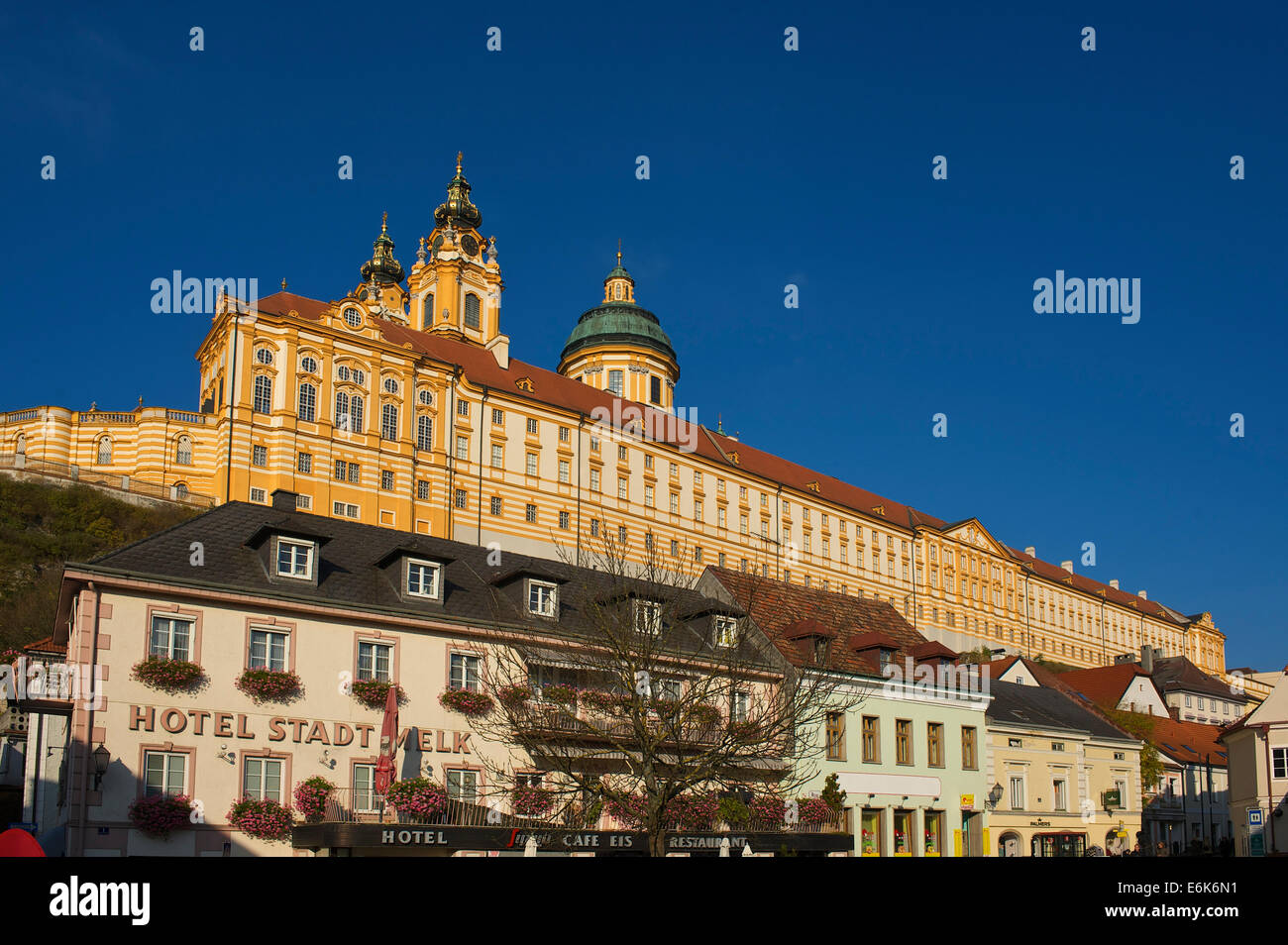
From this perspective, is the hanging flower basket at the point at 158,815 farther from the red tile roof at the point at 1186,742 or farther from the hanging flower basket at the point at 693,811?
the red tile roof at the point at 1186,742

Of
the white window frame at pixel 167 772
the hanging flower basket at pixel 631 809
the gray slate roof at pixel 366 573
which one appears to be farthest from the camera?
the gray slate roof at pixel 366 573

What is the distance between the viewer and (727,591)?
41.6m

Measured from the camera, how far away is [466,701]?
29.8 m

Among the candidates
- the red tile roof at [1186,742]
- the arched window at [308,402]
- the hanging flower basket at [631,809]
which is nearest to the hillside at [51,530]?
the arched window at [308,402]

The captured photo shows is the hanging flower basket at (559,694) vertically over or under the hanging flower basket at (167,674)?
under

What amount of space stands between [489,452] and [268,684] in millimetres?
59274

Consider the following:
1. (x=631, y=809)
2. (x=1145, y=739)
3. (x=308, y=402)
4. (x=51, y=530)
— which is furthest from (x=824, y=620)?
(x=308, y=402)

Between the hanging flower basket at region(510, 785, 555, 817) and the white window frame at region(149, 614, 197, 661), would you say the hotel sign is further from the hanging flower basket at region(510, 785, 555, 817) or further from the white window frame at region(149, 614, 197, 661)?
the white window frame at region(149, 614, 197, 661)

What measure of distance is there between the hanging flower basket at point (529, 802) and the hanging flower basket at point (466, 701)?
101 inches

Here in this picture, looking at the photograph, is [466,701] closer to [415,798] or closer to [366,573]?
[415,798]

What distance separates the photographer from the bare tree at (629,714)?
86.7ft
